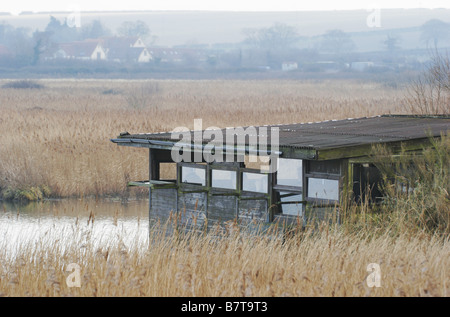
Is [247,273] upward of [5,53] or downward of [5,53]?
downward

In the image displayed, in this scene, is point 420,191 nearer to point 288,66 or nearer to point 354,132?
point 354,132

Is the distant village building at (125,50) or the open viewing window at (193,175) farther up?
the distant village building at (125,50)

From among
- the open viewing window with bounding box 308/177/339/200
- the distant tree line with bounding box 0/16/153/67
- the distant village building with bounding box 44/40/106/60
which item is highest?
the distant tree line with bounding box 0/16/153/67

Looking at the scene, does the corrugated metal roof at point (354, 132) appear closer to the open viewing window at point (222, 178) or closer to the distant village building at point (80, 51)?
the open viewing window at point (222, 178)

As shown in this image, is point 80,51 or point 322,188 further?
point 80,51

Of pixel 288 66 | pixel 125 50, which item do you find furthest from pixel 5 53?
pixel 288 66

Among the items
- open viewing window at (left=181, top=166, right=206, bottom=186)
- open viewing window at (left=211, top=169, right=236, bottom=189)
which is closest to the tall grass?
open viewing window at (left=211, top=169, right=236, bottom=189)

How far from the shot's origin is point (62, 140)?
82.5ft

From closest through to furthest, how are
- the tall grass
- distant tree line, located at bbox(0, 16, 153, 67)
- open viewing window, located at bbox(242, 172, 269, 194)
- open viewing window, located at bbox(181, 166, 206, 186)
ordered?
the tall grass → open viewing window, located at bbox(242, 172, 269, 194) → open viewing window, located at bbox(181, 166, 206, 186) → distant tree line, located at bbox(0, 16, 153, 67)

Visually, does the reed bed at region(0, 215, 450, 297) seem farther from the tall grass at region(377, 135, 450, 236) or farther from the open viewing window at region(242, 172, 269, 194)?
the open viewing window at region(242, 172, 269, 194)

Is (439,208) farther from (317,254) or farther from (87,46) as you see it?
(87,46)

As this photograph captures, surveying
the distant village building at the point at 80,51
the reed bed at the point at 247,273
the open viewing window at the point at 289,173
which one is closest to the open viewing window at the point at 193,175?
the open viewing window at the point at 289,173

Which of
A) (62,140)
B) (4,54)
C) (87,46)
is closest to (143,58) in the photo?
(87,46)
